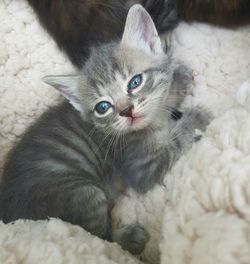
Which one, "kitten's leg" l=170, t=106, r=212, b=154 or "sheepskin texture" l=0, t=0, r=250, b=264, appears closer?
"sheepskin texture" l=0, t=0, r=250, b=264

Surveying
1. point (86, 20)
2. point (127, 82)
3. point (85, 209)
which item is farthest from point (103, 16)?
point (85, 209)

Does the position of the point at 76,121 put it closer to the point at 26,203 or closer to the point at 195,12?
the point at 26,203

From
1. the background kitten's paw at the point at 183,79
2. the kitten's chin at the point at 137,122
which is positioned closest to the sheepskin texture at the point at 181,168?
the background kitten's paw at the point at 183,79

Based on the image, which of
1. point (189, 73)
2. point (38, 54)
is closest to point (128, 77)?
point (189, 73)

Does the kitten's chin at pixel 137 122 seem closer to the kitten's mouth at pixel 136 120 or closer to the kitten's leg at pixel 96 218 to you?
the kitten's mouth at pixel 136 120

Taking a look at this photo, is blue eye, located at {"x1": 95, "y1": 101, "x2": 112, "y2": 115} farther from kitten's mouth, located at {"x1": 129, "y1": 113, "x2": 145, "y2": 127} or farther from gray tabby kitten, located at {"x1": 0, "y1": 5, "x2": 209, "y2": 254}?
kitten's mouth, located at {"x1": 129, "y1": 113, "x2": 145, "y2": 127}

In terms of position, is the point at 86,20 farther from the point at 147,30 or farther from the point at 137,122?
the point at 137,122

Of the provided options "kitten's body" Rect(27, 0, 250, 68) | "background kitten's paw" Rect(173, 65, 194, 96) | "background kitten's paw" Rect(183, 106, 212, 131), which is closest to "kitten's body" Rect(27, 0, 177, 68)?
"kitten's body" Rect(27, 0, 250, 68)
